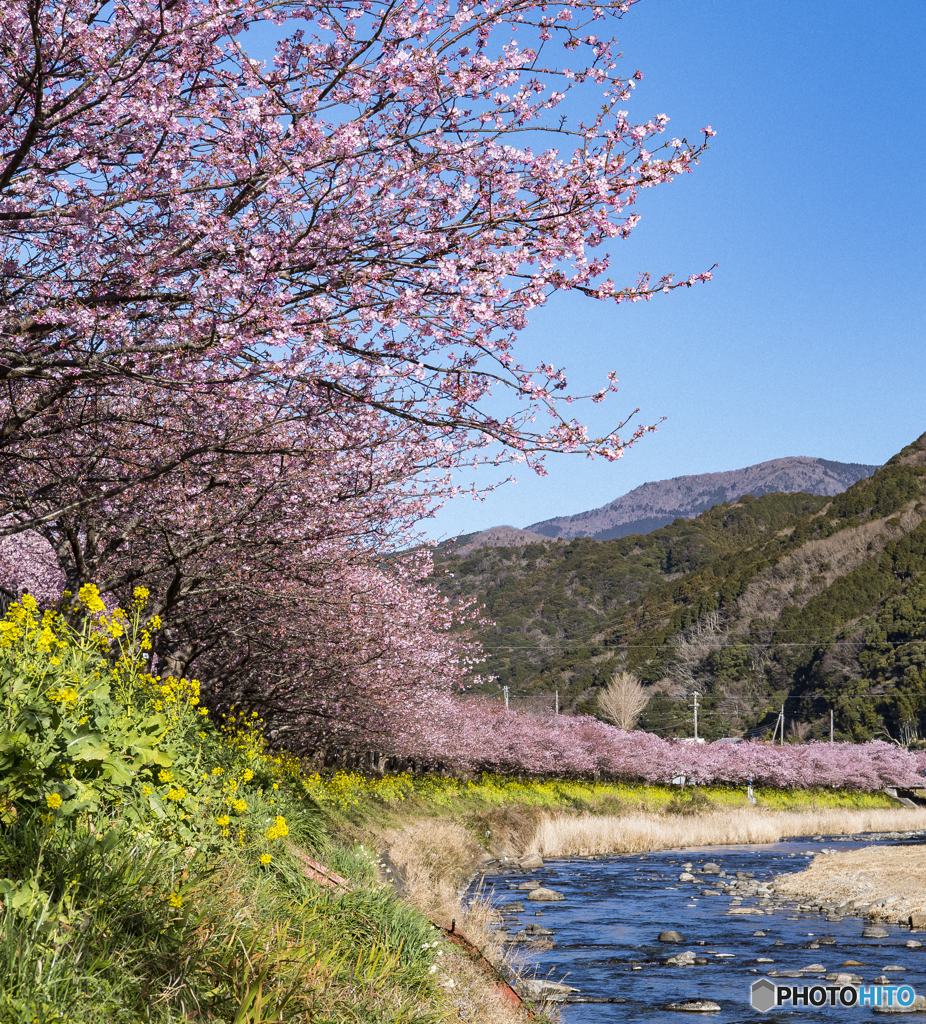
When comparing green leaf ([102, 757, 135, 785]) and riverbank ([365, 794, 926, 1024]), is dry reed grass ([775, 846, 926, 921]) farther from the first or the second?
Answer: green leaf ([102, 757, 135, 785])

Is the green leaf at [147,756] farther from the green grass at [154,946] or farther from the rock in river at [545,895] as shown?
the rock in river at [545,895]

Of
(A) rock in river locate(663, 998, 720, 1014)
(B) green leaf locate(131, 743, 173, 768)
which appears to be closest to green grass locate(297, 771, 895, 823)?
(A) rock in river locate(663, 998, 720, 1014)

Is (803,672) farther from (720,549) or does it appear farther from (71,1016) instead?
(71,1016)

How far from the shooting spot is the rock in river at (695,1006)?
1221cm

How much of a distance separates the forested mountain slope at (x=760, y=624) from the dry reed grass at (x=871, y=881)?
39198mm

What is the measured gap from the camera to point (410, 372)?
6070 mm

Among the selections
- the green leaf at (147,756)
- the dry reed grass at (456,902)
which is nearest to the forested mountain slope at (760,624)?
the dry reed grass at (456,902)

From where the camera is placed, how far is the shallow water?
12.8 m

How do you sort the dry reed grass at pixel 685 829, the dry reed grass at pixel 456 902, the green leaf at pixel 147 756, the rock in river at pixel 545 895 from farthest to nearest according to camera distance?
the dry reed grass at pixel 685 829
the rock in river at pixel 545 895
the dry reed grass at pixel 456 902
the green leaf at pixel 147 756

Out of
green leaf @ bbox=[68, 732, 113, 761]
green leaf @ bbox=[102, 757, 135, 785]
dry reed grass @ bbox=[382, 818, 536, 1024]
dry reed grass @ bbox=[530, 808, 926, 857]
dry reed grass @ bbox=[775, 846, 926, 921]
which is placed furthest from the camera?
dry reed grass @ bbox=[530, 808, 926, 857]

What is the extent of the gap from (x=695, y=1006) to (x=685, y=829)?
25.1 m

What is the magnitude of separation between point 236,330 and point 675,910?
19356 millimetres

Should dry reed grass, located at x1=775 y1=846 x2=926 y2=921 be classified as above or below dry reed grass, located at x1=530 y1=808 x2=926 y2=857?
above

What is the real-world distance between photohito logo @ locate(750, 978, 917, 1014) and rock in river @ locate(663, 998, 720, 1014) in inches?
22.8
